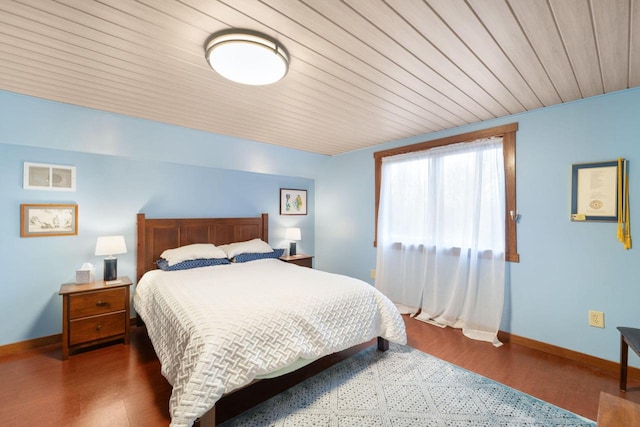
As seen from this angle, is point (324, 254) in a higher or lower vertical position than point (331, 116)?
lower

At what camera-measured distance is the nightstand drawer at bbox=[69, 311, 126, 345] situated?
238 cm

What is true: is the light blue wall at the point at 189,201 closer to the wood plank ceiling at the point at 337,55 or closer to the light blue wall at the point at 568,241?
the light blue wall at the point at 568,241

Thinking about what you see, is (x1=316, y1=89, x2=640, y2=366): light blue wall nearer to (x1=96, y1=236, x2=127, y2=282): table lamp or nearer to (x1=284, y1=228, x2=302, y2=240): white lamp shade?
(x1=284, y1=228, x2=302, y2=240): white lamp shade

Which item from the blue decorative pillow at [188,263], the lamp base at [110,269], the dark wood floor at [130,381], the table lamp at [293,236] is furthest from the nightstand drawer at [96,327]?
the table lamp at [293,236]

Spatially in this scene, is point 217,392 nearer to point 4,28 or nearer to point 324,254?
point 4,28

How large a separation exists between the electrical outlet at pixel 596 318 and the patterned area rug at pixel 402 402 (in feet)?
3.21

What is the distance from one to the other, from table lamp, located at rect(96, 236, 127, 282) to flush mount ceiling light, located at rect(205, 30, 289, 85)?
202 centimetres

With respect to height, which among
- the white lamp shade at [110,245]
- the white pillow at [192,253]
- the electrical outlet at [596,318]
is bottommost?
the electrical outlet at [596,318]

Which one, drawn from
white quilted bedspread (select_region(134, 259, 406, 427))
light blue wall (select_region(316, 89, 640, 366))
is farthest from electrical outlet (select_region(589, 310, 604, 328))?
white quilted bedspread (select_region(134, 259, 406, 427))

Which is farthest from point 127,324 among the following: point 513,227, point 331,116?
point 513,227

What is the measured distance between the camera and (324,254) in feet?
15.4

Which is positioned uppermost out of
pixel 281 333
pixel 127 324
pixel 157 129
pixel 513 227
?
pixel 157 129

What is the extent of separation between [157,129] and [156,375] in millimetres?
2399

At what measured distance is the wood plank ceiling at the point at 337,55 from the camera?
1.33 metres
